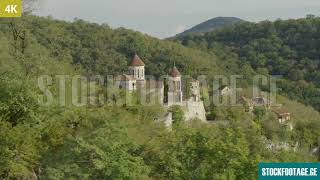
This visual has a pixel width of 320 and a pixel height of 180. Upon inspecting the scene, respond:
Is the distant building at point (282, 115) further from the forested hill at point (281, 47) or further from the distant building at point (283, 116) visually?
the forested hill at point (281, 47)

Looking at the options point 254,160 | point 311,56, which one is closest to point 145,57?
point 311,56

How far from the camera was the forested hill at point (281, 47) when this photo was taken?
66188 millimetres

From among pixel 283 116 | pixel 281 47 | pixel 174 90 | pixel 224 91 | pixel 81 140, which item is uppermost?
pixel 281 47

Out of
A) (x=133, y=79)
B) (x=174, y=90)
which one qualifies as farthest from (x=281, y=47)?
(x=174, y=90)

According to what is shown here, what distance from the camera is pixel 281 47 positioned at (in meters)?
Result: 79.9

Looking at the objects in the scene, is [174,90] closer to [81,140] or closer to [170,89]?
[170,89]

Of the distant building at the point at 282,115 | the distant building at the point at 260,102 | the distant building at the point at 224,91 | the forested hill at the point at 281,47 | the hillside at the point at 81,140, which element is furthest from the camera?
the forested hill at the point at 281,47

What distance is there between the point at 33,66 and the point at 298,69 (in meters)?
56.9

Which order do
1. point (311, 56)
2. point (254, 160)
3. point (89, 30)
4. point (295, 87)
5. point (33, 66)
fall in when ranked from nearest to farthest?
point (254, 160)
point (33, 66)
point (295, 87)
point (89, 30)
point (311, 56)

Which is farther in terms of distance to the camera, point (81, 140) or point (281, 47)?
point (281, 47)

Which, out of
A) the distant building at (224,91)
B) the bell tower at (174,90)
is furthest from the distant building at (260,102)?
the bell tower at (174,90)

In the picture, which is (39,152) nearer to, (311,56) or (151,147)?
(151,147)

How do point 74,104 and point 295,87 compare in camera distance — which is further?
point 295,87

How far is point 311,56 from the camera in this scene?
249 feet
